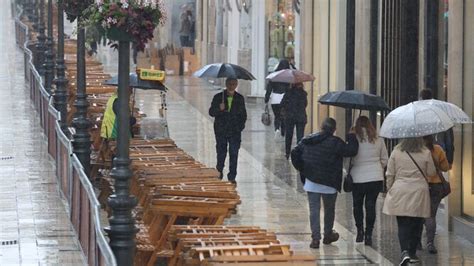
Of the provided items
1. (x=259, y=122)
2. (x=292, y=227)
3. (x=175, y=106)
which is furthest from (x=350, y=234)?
(x=175, y=106)

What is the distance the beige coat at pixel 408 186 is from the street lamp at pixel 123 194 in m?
4.17

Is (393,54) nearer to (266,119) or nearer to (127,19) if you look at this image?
(266,119)

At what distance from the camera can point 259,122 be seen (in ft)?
123

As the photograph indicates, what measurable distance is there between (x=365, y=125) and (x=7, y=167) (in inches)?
297

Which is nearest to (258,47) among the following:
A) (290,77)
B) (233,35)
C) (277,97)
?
(233,35)

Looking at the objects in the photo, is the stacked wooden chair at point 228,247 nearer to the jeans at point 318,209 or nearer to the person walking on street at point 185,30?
the jeans at point 318,209

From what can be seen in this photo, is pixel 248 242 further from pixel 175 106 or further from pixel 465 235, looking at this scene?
pixel 175 106

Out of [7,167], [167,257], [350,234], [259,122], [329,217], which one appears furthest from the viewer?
[259,122]

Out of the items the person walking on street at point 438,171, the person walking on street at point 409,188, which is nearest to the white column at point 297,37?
the person walking on street at point 438,171

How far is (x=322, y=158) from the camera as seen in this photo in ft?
62.1

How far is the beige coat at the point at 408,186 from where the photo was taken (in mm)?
17391

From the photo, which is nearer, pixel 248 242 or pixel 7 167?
pixel 248 242

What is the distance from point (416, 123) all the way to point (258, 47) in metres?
26.6

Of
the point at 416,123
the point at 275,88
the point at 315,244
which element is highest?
the point at 416,123
